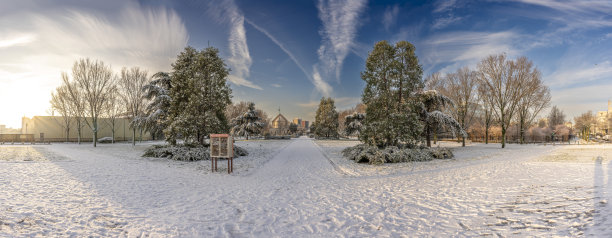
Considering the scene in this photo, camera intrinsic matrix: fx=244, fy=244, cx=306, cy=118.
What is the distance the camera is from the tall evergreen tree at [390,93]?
15.5 meters

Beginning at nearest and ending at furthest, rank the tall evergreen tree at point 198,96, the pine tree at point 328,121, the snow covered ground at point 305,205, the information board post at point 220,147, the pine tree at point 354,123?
the snow covered ground at point 305,205
the information board post at point 220,147
the tall evergreen tree at point 198,96
the pine tree at point 354,123
the pine tree at point 328,121

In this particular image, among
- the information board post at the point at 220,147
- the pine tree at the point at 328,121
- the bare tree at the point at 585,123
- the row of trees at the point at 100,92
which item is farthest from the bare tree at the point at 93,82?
the bare tree at the point at 585,123

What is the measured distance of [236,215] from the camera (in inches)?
206

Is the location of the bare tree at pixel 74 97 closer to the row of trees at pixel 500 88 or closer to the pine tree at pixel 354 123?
the pine tree at pixel 354 123

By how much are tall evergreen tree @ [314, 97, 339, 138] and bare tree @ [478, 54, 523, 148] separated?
2706 cm

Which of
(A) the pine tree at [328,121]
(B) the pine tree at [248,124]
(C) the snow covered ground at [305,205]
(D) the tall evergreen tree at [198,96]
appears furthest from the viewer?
(A) the pine tree at [328,121]

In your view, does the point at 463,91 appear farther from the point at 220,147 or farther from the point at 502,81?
the point at 220,147

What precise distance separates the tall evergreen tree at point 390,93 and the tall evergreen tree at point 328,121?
32868mm

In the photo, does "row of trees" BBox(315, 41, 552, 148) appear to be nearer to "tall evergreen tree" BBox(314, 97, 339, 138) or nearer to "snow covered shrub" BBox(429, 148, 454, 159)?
"snow covered shrub" BBox(429, 148, 454, 159)

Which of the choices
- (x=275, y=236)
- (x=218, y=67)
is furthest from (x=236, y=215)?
(x=218, y=67)

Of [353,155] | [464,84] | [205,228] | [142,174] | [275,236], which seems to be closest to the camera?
[275,236]

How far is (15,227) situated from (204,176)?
5.63 metres

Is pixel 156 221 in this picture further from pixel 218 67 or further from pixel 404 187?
pixel 218 67

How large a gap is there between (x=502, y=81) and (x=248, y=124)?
1382 inches
